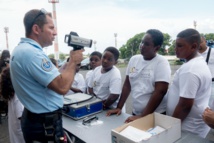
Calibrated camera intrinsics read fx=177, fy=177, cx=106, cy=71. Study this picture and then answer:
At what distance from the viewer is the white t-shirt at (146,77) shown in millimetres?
1562

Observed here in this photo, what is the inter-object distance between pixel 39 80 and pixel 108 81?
988 millimetres

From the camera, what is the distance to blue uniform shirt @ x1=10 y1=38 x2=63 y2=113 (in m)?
1.15

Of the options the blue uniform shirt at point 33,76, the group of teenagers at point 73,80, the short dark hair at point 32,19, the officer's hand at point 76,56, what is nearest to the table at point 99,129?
the group of teenagers at point 73,80

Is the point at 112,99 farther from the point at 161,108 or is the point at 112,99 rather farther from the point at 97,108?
the point at 161,108

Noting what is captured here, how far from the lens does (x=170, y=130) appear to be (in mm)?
1160

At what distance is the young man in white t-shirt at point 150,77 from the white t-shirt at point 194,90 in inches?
4.5

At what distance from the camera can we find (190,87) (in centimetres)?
126

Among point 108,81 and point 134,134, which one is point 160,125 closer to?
point 134,134

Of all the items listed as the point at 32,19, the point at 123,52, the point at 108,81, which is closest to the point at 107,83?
the point at 108,81

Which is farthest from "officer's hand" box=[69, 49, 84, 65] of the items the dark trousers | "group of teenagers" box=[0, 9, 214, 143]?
the dark trousers

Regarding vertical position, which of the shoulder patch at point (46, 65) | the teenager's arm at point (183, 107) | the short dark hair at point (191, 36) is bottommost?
the teenager's arm at point (183, 107)

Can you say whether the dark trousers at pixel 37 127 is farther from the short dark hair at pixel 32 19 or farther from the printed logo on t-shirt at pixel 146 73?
the printed logo on t-shirt at pixel 146 73

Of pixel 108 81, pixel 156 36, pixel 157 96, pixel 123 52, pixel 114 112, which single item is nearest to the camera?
pixel 157 96

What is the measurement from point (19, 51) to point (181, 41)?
122 cm
